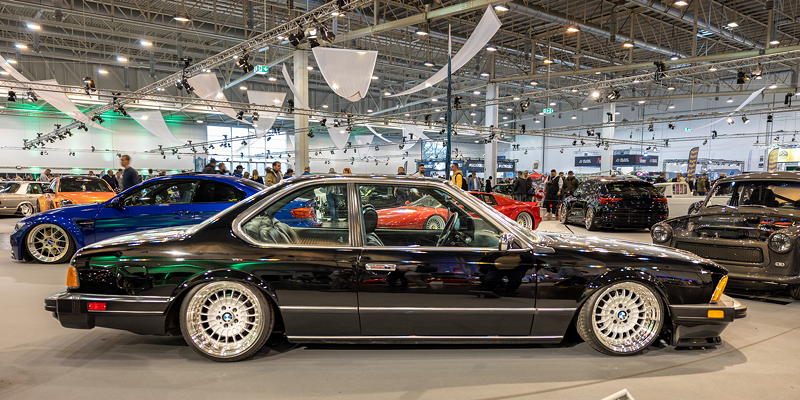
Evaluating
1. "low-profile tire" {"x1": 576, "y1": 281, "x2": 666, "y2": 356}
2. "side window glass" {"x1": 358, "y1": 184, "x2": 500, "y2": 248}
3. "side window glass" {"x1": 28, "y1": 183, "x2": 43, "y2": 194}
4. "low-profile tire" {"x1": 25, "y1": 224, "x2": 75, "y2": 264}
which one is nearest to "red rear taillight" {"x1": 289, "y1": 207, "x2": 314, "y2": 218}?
"side window glass" {"x1": 358, "y1": 184, "x2": 500, "y2": 248}

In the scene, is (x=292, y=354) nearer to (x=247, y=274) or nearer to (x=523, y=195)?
(x=247, y=274)

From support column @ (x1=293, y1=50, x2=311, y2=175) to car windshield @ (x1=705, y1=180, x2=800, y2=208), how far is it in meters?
14.6

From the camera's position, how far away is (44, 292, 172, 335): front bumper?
2.97 m

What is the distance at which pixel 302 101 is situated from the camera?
18734 mm

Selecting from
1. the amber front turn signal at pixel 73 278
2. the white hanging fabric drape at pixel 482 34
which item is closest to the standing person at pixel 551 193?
the white hanging fabric drape at pixel 482 34

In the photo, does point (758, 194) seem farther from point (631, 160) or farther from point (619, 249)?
point (631, 160)

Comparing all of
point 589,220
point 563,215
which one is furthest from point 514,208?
point 563,215

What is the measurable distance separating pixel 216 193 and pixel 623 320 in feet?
17.6

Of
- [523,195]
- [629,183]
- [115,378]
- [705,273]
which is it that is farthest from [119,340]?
[523,195]

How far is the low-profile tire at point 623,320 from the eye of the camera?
3.17 m

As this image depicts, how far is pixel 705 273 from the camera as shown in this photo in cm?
317

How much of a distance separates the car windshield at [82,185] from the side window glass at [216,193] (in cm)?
603

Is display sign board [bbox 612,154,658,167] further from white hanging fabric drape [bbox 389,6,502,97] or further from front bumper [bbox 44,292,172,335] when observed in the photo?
front bumper [bbox 44,292,172,335]

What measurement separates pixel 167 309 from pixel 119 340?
2.84ft
